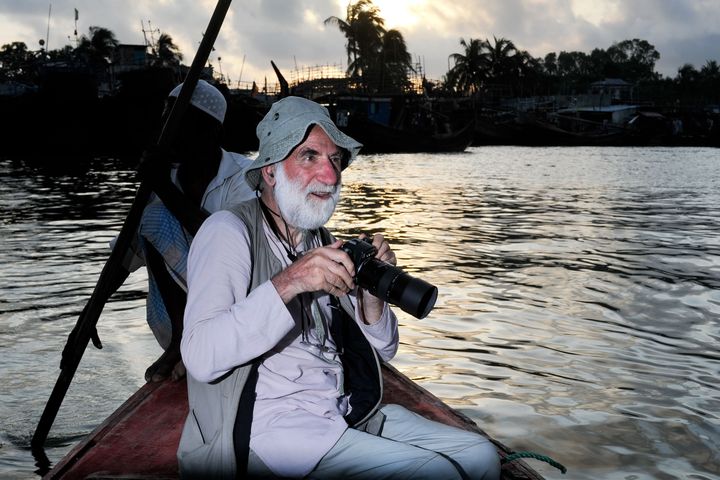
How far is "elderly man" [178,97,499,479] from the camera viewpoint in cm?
203

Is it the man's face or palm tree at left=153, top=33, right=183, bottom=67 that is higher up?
palm tree at left=153, top=33, right=183, bottom=67

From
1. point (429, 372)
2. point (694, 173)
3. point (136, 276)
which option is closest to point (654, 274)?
point (429, 372)

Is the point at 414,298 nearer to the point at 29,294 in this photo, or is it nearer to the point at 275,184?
the point at 275,184

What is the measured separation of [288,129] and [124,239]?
1426 mm

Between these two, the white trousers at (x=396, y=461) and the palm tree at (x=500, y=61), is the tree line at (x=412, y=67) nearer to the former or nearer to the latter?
the palm tree at (x=500, y=61)

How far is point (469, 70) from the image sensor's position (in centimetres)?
7169

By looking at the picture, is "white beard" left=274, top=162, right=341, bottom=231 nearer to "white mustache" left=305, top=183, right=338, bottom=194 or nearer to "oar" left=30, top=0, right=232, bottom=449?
"white mustache" left=305, top=183, right=338, bottom=194

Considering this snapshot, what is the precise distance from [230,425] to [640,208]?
15.9 metres

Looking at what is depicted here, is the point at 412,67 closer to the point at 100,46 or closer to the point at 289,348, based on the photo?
the point at 100,46

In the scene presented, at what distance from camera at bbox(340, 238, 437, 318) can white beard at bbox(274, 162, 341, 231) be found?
22cm

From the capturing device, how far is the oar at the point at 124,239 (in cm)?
321

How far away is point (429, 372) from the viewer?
18.3ft

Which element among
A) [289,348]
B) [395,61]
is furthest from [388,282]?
[395,61]

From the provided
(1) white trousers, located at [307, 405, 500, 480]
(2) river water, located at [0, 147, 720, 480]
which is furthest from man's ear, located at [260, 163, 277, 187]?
(2) river water, located at [0, 147, 720, 480]
